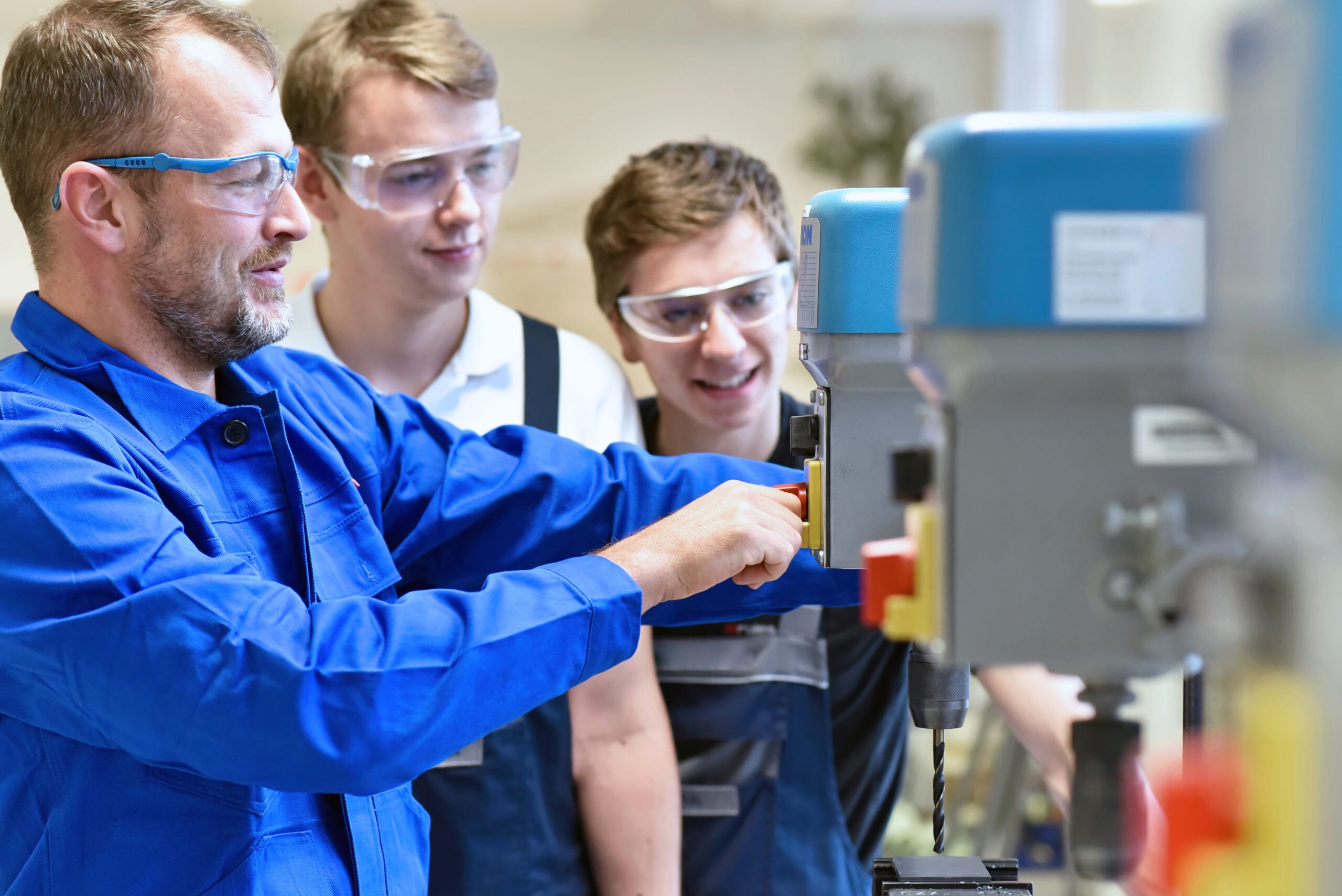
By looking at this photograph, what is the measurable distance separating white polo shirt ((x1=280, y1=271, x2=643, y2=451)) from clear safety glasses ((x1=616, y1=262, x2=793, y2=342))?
131mm

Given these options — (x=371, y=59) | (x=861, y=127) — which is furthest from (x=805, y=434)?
(x=861, y=127)

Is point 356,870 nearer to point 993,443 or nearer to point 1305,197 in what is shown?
point 993,443

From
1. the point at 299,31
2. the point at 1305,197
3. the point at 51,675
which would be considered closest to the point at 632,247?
the point at 51,675

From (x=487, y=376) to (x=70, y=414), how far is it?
32.3 inches

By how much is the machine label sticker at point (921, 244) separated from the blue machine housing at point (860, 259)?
275mm

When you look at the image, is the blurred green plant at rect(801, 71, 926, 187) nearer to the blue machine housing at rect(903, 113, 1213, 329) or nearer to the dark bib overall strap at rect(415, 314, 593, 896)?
the dark bib overall strap at rect(415, 314, 593, 896)

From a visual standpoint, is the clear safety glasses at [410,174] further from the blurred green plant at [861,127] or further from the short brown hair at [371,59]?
the blurred green plant at [861,127]

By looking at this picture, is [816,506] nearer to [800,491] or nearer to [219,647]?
[800,491]

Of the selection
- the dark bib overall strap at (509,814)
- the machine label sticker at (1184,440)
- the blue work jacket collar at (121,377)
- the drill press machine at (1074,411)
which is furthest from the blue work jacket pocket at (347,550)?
the machine label sticker at (1184,440)

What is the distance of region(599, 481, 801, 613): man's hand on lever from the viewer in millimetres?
1146

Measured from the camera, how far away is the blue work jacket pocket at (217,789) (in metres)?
1.07

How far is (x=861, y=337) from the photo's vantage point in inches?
43.8

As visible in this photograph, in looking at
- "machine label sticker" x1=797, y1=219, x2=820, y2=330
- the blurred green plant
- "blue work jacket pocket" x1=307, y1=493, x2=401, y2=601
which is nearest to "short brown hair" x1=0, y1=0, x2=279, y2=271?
"blue work jacket pocket" x1=307, y1=493, x2=401, y2=601

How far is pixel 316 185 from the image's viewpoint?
1857 millimetres
